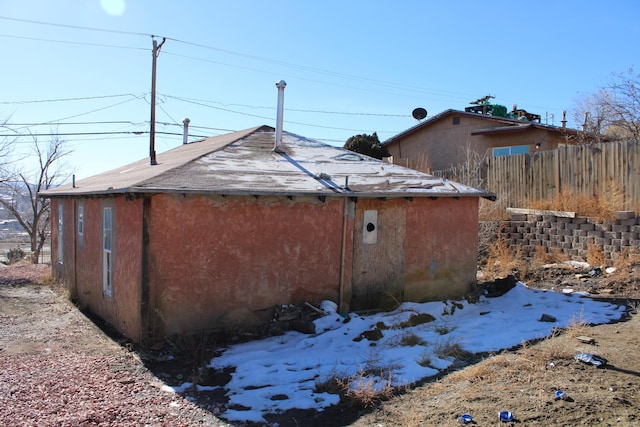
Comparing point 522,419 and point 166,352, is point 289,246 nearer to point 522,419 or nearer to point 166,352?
point 166,352

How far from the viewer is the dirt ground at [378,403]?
4871mm

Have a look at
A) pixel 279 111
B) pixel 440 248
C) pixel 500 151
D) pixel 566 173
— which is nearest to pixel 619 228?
pixel 566 173

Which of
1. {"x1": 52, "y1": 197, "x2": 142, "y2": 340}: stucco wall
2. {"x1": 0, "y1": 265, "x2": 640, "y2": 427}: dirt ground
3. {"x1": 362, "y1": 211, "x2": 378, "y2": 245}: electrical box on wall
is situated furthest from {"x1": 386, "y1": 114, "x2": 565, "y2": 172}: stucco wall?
Result: {"x1": 0, "y1": 265, "x2": 640, "y2": 427}: dirt ground

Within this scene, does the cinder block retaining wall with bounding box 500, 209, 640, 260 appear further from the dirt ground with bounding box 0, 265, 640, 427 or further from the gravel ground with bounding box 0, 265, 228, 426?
the gravel ground with bounding box 0, 265, 228, 426

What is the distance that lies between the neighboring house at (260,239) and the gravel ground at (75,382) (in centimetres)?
73

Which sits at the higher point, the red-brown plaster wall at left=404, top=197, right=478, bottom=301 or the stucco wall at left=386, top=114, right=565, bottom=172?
the stucco wall at left=386, top=114, right=565, bottom=172

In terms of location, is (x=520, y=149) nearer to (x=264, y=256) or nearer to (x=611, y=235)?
(x=611, y=235)

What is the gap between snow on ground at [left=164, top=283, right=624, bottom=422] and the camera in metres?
5.83

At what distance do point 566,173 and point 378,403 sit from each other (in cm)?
998

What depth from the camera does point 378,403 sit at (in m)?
5.35

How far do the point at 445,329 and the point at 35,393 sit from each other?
224 inches

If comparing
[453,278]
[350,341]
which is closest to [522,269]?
[453,278]

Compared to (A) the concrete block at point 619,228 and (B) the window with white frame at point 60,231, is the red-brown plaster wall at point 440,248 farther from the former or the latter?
(B) the window with white frame at point 60,231

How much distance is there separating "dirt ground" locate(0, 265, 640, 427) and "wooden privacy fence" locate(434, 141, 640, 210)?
4.33 m
